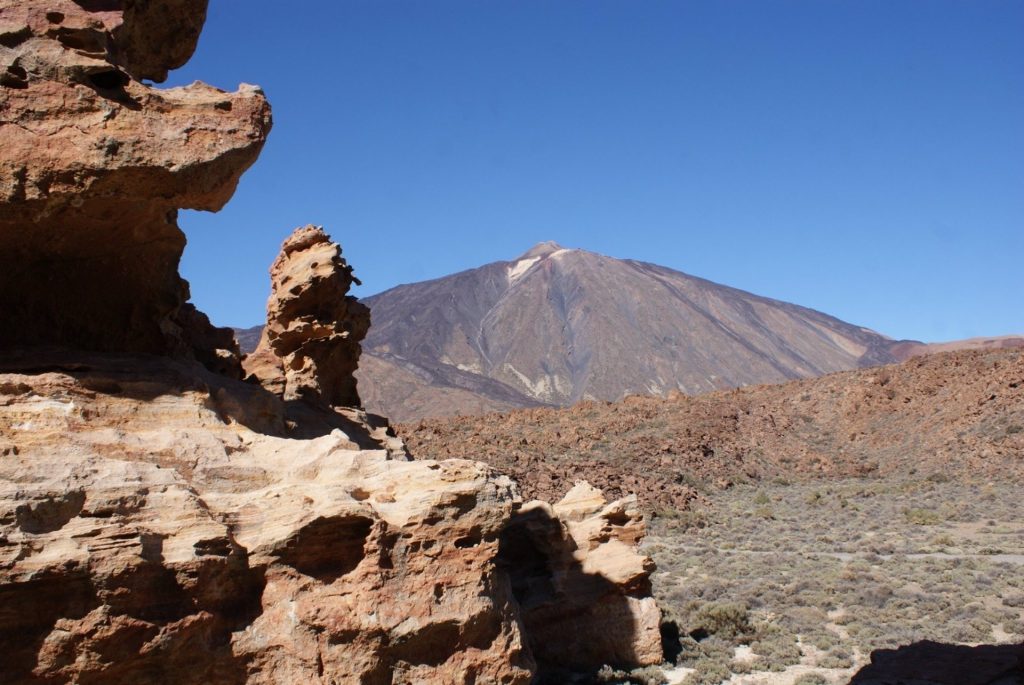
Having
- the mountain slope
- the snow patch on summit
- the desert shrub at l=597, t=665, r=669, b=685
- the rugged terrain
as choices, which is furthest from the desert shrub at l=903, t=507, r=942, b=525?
the snow patch on summit

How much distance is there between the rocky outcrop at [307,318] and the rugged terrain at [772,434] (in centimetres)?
1432

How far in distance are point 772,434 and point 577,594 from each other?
3096 centimetres

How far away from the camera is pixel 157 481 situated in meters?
6.55

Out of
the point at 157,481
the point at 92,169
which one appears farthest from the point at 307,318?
the point at 157,481

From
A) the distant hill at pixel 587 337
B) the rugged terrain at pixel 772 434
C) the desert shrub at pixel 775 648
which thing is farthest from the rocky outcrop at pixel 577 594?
the distant hill at pixel 587 337

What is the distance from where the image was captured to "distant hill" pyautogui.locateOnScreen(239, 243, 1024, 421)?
115000mm

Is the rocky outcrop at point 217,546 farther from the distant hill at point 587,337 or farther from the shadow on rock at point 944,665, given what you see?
the distant hill at point 587,337

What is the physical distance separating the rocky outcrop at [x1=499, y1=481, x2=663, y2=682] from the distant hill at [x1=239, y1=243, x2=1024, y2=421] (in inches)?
2922

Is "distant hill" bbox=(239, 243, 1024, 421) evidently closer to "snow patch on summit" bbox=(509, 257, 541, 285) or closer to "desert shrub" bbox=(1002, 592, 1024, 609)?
"snow patch on summit" bbox=(509, 257, 541, 285)

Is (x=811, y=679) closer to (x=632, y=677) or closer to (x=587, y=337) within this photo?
(x=632, y=677)

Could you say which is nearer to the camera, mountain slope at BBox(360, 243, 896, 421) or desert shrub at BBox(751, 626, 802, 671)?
desert shrub at BBox(751, 626, 802, 671)

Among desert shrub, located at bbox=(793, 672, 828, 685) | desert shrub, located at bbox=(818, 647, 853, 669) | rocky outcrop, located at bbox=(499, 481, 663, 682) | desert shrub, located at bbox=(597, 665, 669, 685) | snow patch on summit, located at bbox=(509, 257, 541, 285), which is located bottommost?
desert shrub, located at bbox=(793, 672, 828, 685)

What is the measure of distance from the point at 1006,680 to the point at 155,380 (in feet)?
30.3

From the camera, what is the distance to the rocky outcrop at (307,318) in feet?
44.8
